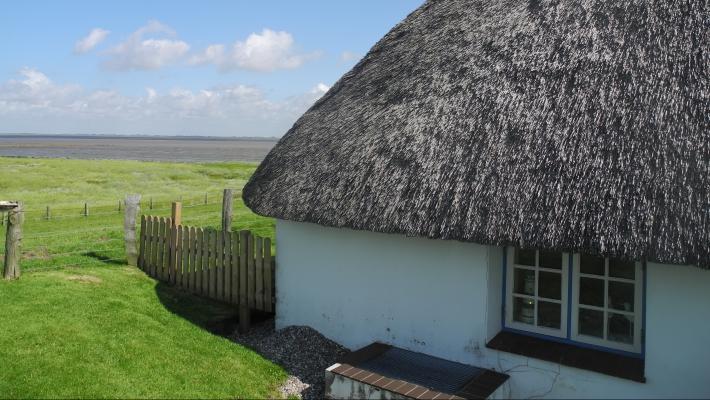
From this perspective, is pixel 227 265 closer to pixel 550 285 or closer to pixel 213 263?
pixel 213 263

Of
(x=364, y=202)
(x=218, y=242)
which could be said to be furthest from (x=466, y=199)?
(x=218, y=242)

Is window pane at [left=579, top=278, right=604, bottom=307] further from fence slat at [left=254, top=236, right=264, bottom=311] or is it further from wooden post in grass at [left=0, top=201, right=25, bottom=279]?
wooden post in grass at [left=0, top=201, right=25, bottom=279]

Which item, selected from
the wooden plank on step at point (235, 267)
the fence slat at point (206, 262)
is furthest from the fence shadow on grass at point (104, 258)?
the wooden plank on step at point (235, 267)

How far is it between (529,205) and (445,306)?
1.96 m

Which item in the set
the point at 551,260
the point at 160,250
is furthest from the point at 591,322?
the point at 160,250

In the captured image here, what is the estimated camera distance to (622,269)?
6.62 meters

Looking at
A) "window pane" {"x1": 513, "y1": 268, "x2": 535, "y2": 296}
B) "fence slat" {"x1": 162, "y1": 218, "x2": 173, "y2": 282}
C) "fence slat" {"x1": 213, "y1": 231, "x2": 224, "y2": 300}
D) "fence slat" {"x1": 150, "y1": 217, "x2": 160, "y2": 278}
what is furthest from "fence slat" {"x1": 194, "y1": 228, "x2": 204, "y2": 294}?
"window pane" {"x1": 513, "y1": 268, "x2": 535, "y2": 296}

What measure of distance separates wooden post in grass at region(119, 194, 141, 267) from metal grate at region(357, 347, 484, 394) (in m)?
7.06

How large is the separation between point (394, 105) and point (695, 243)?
475 centimetres

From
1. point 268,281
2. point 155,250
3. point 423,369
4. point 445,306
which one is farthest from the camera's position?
point 155,250

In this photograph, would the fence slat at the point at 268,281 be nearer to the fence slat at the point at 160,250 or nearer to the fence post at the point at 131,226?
the fence slat at the point at 160,250

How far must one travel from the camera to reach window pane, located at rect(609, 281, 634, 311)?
6.58 metres

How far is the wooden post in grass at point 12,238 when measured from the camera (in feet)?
32.8

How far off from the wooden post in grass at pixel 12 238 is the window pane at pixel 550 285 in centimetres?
908
